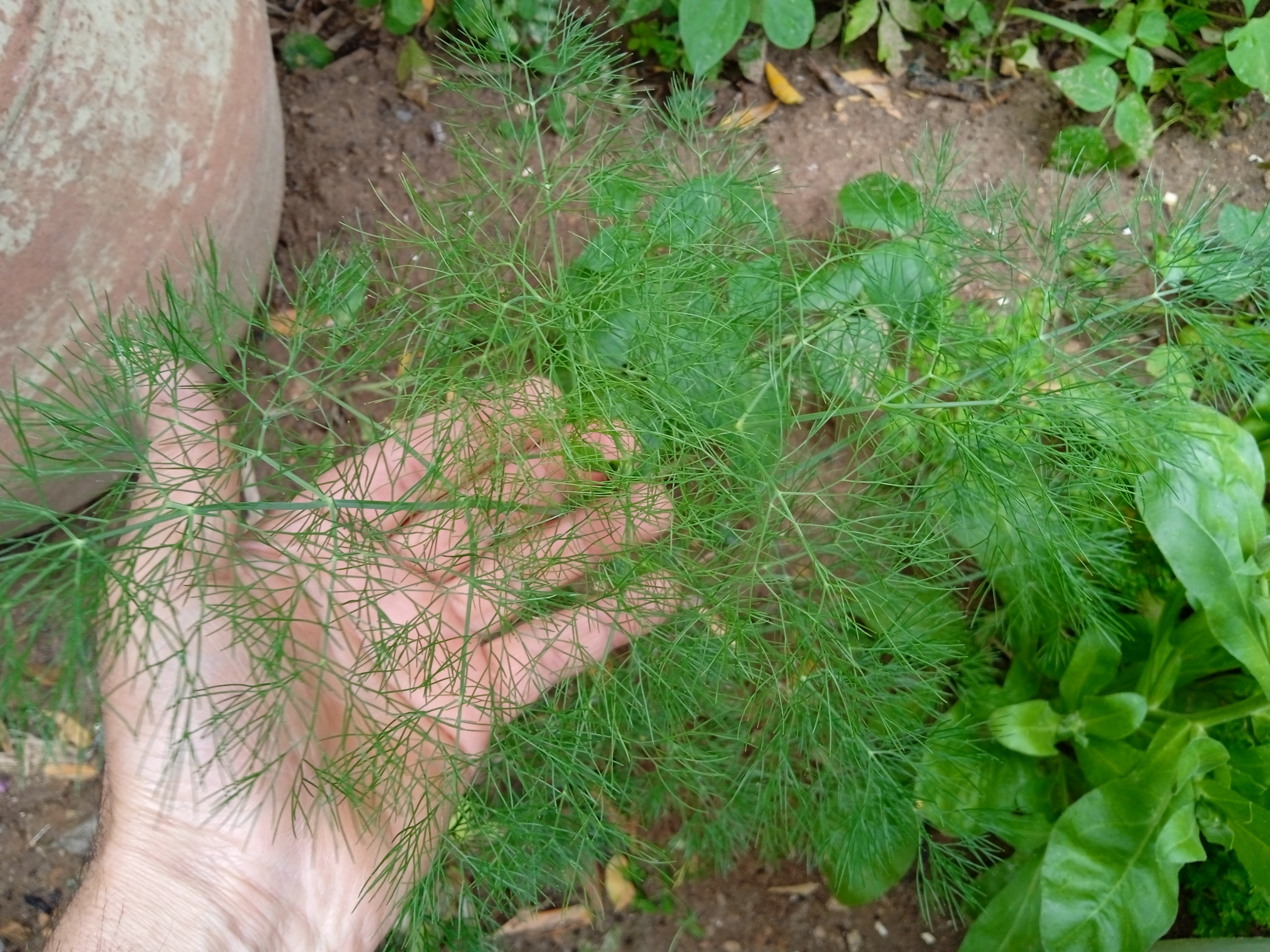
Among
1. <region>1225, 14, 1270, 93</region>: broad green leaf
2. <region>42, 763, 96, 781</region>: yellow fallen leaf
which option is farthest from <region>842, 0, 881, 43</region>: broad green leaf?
<region>42, 763, 96, 781</region>: yellow fallen leaf

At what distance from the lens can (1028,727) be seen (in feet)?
5.14

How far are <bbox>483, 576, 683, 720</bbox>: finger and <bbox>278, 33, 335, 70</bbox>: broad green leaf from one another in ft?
4.57

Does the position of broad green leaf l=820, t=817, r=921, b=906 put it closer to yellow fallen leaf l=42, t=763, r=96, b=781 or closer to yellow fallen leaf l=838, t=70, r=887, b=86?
yellow fallen leaf l=42, t=763, r=96, b=781

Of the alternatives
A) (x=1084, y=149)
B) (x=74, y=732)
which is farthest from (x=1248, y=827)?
(x=74, y=732)

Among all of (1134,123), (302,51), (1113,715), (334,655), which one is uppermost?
(302,51)

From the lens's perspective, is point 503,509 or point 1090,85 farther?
point 1090,85

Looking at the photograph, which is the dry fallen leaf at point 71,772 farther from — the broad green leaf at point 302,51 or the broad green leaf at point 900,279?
the broad green leaf at point 900,279

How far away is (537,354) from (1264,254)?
1001 millimetres

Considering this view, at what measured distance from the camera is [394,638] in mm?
1180

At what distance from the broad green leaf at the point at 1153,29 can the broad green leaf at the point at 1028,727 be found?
141 centimetres

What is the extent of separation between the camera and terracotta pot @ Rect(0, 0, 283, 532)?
3.82 ft

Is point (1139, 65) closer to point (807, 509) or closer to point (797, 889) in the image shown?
point (807, 509)

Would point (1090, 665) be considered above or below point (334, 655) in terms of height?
below

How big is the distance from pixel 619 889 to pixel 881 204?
134 centimetres
